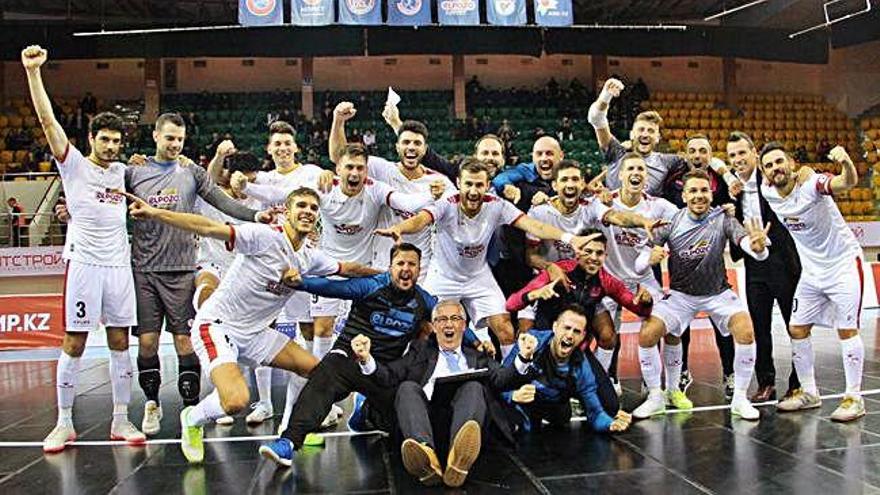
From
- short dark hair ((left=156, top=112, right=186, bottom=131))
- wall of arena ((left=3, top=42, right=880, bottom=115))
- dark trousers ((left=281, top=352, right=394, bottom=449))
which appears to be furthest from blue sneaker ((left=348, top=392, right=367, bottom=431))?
wall of arena ((left=3, top=42, right=880, bottom=115))

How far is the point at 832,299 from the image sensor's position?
5668 mm

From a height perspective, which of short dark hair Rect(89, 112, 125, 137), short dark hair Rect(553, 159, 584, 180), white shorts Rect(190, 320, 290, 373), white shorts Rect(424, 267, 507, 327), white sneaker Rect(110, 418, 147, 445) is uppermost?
short dark hair Rect(89, 112, 125, 137)

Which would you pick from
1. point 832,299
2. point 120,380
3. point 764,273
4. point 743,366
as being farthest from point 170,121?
point 832,299

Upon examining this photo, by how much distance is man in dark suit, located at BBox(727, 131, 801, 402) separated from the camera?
6309 mm

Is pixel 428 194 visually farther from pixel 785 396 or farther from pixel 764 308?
pixel 785 396

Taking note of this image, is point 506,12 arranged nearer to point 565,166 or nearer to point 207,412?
point 565,166

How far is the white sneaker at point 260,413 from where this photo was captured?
239 inches

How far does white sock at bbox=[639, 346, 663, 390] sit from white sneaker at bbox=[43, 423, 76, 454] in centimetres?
456

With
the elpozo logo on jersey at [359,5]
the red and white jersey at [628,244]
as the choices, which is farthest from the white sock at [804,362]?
the elpozo logo on jersey at [359,5]

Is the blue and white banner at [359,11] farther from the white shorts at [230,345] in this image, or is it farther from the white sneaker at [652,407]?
the white sneaker at [652,407]

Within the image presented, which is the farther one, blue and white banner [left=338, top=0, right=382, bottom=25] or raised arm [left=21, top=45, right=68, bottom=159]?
blue and white banner [left=338, top=0, right=382, bottom=25]

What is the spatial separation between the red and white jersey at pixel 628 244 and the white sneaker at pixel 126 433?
4053mm

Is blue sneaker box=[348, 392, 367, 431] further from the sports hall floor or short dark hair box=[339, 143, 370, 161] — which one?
short dark hair box=[339, 143, 370, 161]

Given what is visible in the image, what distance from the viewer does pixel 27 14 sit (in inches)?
910
